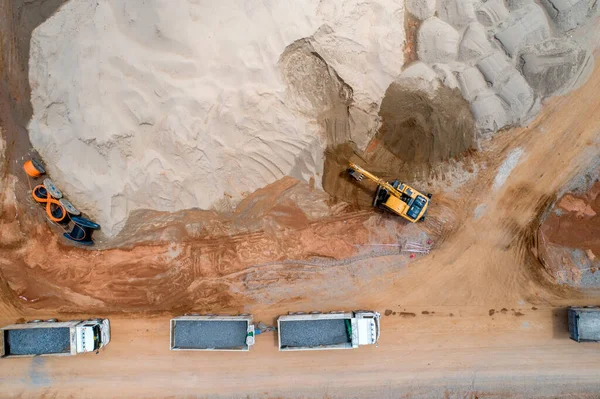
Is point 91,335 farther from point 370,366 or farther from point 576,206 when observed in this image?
point 576,206

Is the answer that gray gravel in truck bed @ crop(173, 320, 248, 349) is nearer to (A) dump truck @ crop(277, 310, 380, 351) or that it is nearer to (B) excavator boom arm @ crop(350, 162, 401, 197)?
(A) dump truck @ crop(277, 310, 380, 351)

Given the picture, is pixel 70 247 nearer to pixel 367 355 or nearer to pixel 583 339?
pixel 367 355

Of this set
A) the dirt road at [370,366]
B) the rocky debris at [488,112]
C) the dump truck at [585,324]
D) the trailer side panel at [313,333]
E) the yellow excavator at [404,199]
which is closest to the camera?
the yellow excavator at [404,199]

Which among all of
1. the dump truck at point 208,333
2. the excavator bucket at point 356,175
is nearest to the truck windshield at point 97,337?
the dump truck at point 208,333

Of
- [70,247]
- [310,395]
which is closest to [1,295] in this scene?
[70,247]

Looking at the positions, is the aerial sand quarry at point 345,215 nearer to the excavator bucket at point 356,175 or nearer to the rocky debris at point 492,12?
the rocky debris at point 492,12

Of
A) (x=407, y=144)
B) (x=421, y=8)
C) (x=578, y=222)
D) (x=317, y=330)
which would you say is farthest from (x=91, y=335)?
(x=578, y=222)

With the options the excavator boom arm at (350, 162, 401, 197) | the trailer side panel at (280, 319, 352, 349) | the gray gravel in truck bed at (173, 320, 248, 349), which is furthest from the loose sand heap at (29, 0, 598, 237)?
the trailer side panel at (280, 319, 352, 349)
